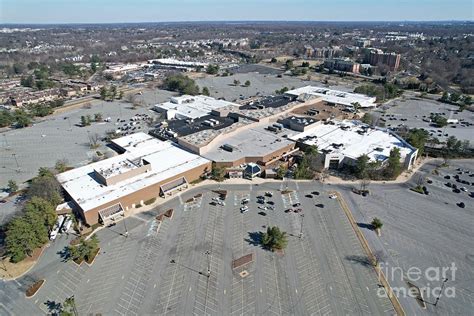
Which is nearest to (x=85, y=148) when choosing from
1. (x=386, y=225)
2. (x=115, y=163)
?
(x=115, y=163)

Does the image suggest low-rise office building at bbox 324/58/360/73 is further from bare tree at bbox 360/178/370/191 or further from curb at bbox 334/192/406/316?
curb at bbox 334/192/406/316

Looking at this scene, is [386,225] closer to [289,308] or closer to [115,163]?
[289,308]

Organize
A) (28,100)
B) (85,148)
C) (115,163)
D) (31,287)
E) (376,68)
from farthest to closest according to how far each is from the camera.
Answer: (376,68) < (28,100) < (85,148) < (115,163) < (31,287)

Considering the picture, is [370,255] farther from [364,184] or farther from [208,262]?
[208,262]

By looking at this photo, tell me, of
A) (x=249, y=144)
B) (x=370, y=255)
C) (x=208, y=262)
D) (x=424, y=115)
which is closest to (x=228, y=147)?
(x=249, y=144)

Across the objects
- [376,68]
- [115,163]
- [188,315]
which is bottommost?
[188,315]

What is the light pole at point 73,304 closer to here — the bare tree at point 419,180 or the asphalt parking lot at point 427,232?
the asphalt parking lot at point 427,232

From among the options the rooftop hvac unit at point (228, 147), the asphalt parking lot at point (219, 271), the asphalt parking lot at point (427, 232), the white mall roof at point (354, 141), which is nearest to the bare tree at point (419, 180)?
the asphalt parking lot at point (427, 232)
